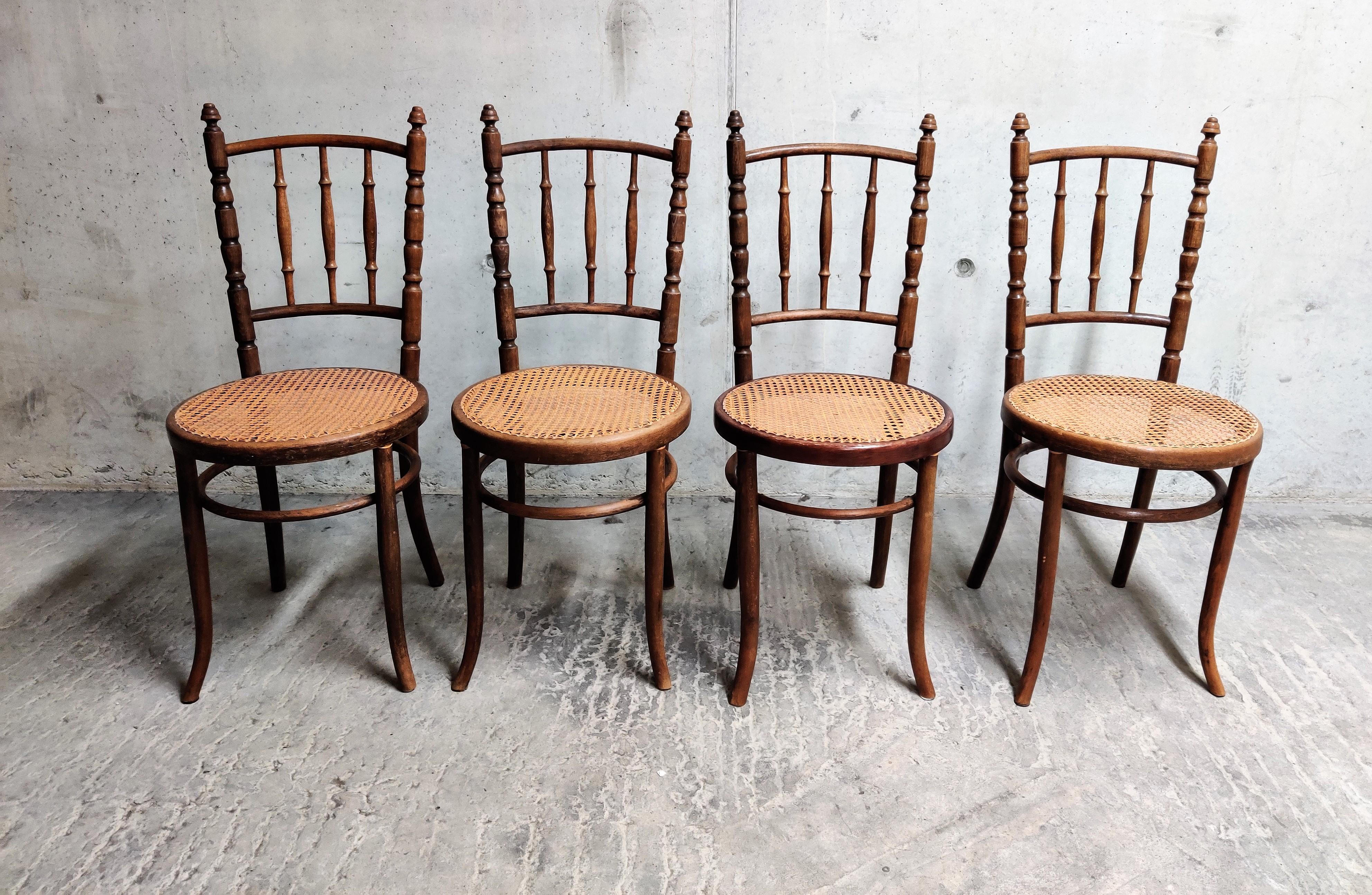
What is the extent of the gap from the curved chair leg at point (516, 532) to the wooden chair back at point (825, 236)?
1.92ft

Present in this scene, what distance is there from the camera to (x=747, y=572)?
1907 mm

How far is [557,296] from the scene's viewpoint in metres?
2.75

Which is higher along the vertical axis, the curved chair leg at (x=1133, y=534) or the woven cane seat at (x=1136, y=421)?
the woven cane seat at (x=1136, y=421)

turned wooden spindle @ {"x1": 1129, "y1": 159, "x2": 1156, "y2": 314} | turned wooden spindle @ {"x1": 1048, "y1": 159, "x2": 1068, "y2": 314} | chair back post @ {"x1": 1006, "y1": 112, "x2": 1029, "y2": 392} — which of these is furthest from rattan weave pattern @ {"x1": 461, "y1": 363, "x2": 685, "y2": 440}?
turned wooden spindle @ {"x1": 1129, "y1": 159, "x2": 1156, "y2": 314}

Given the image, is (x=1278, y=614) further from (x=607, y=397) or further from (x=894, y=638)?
(x=607, y=397)

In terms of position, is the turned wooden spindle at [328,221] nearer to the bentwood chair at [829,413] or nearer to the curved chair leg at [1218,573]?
the bentwood chair at [829,413]

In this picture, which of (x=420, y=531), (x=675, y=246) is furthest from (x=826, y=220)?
(x=420, y=531)

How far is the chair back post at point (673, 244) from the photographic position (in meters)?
Answer: 2.07

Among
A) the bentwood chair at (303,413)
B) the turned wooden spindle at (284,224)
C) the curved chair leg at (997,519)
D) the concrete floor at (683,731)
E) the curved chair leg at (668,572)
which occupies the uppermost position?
the turned wooden spindle at (284,224)

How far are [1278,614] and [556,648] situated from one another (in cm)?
178

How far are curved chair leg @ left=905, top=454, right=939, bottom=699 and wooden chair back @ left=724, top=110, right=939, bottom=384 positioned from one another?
1.25ft

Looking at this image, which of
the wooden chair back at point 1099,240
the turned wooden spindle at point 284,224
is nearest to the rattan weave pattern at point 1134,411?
the wooden chair back at point 1099,240

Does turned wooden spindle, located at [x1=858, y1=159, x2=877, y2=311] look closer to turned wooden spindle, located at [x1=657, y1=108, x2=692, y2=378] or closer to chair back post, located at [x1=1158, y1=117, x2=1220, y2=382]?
turned wooden spindle, located at [x1=657, y1=108, x2=692, y2=378]

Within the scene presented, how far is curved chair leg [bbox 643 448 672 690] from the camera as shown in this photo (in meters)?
1.88
